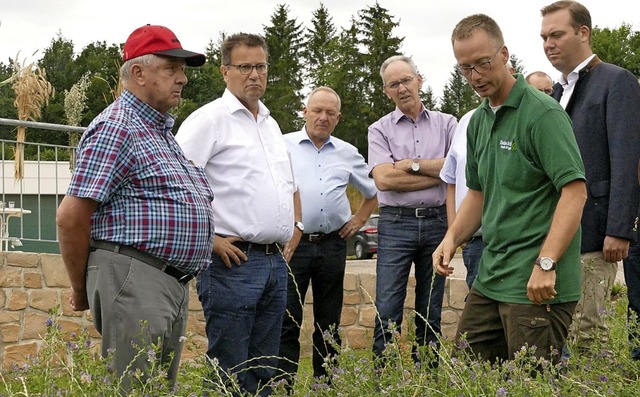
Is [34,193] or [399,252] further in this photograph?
[34,193]

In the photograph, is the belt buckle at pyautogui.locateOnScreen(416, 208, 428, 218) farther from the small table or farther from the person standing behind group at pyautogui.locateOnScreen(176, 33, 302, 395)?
the small table

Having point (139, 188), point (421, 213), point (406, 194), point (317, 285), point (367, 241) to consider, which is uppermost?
point (139, 188)

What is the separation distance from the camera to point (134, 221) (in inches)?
142

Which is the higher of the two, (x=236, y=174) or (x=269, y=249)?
(x=236, y=174)

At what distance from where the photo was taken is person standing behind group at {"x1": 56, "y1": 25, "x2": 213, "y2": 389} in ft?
11.6

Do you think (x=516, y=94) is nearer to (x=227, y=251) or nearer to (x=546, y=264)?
(x=546, y=264)

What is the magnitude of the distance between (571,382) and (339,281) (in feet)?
9.85

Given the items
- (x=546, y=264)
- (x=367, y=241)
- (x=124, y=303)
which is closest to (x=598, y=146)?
(x=546, y=264)

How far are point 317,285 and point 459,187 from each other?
117cm

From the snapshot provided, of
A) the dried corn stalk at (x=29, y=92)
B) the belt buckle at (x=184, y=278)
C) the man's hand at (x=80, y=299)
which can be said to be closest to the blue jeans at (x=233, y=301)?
the belt buckle at (x=184, y=278)

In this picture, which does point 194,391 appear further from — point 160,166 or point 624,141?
point 624,141

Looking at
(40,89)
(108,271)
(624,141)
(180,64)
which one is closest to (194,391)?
(108,271)

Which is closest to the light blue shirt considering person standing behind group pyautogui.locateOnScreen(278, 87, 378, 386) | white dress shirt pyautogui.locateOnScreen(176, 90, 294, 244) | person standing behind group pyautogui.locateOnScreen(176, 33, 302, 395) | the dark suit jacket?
person standing behind group pyautogui.locateOnScreen(278, 87, 378, 386)

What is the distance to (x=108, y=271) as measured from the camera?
3.59 metres
